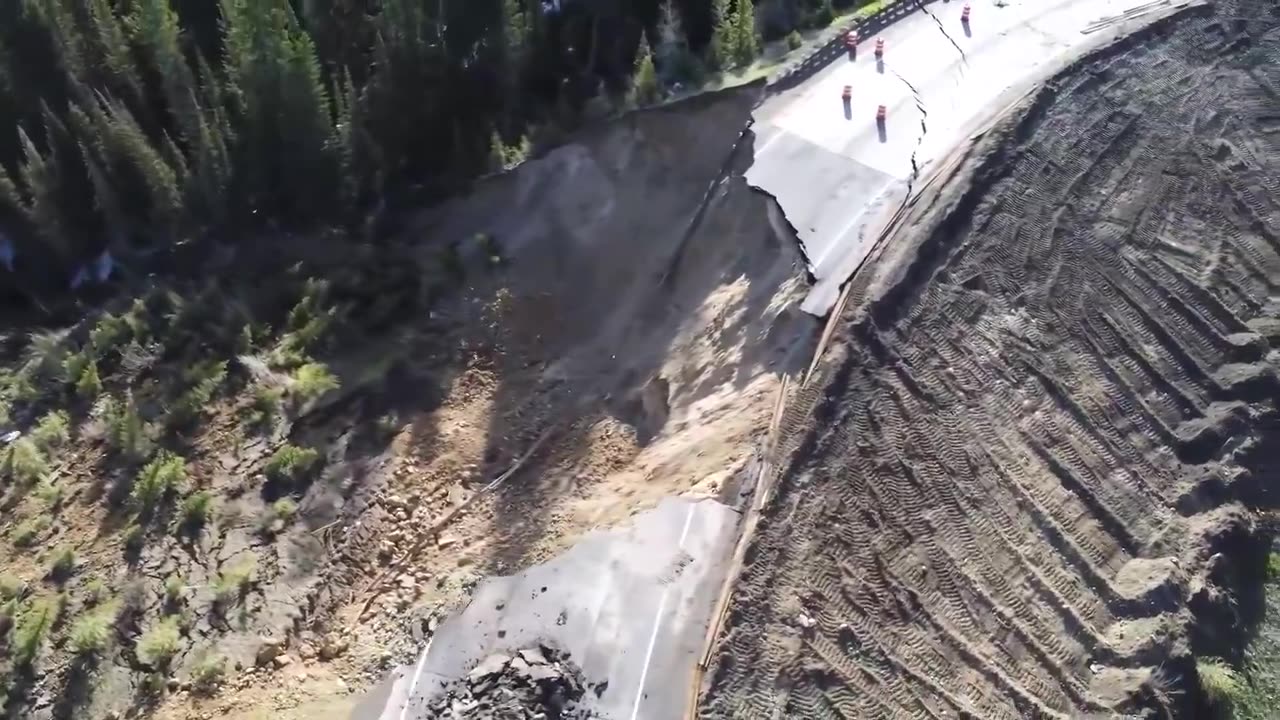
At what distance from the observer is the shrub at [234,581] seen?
1562 centimetres

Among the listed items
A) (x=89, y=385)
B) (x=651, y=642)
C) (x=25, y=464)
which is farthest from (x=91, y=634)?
(x=651, y=642)

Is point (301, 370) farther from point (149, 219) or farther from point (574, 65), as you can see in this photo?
point (574, 65)

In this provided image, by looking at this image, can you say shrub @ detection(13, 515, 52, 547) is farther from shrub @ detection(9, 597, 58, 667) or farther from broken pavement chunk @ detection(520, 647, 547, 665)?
broken pavement chunk @ detection(520, 647, 547, 665)

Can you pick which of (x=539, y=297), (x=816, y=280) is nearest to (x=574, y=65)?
(x=539, y=297)

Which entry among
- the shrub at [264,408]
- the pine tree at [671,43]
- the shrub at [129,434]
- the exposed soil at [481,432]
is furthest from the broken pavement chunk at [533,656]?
the pine tree at [671,43]

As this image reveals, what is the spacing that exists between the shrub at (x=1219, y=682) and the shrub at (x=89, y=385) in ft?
67.3

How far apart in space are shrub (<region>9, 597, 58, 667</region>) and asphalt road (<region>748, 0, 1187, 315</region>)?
13.9 m

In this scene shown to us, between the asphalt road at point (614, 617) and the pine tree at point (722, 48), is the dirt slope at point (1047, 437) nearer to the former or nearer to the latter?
the asphalt road at point (614, 617)

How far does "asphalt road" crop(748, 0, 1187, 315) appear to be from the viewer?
17797 mm

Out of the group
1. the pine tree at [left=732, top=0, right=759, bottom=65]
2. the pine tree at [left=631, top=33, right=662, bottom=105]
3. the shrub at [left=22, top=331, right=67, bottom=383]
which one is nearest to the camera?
the shrub at [left=22, top=331, right=67, bottom=383]

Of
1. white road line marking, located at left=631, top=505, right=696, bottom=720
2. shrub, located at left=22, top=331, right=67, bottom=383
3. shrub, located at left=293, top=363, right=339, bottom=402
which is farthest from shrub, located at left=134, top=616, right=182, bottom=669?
white road line marking, located at left=631, top=505, right=696, bottom=720

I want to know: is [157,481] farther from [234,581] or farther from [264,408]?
[234,581]

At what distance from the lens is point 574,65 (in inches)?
914

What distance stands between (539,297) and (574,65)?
6533 millimetres
